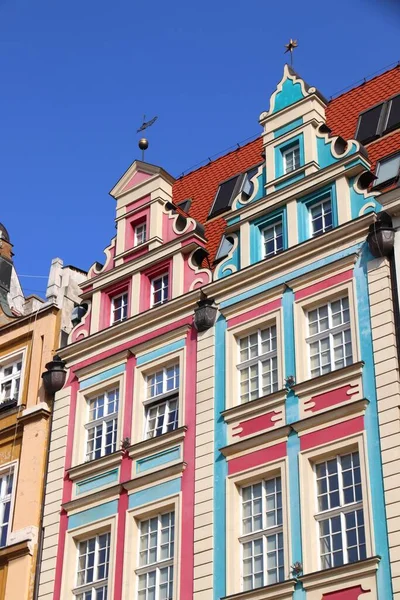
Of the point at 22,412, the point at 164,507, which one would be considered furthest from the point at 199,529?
the point at 22,412

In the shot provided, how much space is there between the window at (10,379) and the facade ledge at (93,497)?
419 centimetres

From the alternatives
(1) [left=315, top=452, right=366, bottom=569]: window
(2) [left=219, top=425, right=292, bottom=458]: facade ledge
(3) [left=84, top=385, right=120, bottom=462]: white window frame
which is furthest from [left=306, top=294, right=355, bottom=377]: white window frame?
(3) [left=84, top=385, right=120, bottom=462]: white window frame

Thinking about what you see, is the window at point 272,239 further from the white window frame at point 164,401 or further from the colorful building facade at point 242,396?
the white window frame at point 164,401

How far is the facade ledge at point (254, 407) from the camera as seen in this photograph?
73.5 feet

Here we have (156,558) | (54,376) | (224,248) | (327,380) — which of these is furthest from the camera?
(54,376)

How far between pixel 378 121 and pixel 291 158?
2.88m

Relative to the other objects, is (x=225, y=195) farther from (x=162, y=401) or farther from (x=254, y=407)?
(x=254, y=407)

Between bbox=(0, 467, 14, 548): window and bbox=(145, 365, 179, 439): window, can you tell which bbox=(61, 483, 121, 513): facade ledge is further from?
bbox=(0, 467, 14, 548): window

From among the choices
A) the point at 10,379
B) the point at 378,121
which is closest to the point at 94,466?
the point at 10,379

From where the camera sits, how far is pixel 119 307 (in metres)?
27.5

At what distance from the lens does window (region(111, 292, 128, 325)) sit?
89.4 ft

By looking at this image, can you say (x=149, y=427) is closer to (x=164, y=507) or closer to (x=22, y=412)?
(x=164, y=507)

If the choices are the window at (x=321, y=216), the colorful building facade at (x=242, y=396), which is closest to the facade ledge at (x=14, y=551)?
the colorful building facade at (x=242, y=396)

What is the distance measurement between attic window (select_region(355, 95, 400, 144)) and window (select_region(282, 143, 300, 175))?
1.92 metres
